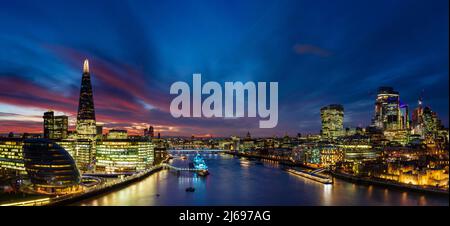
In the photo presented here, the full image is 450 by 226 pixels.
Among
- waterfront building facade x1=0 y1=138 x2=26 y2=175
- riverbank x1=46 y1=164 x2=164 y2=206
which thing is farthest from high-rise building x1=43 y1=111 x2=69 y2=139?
riverbank x1=46 y1=164 x2=164 y2=206

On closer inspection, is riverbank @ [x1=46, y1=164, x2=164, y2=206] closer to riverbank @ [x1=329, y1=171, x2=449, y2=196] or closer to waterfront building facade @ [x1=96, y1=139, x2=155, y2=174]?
waterfront building facade @ [x1=96, y1=139, x2=155, y2=174]

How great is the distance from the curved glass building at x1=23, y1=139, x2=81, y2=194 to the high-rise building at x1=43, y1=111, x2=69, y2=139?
17457mm

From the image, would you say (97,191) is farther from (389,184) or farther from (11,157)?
(389,184)

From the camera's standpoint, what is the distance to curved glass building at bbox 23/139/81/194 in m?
10.2

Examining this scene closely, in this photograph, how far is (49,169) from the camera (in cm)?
1058

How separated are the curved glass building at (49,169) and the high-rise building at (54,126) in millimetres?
17457

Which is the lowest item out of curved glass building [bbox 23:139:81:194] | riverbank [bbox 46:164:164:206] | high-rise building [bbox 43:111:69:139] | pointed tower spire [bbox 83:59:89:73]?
riverbank [bbox 46:164:164:206]

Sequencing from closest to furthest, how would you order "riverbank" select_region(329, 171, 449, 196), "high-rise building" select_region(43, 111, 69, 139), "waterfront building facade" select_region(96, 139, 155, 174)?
1. "riverbank" select_region(329, 171, 449, 196)
2. "waterfront building facade" select_region(96, 139, 155, 174)
3. "high-rise building" select_region(43, 111, 69, 139)

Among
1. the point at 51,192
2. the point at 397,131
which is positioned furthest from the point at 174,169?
the point at 397,131

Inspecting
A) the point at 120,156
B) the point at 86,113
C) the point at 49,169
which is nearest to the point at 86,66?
the point at 86,113

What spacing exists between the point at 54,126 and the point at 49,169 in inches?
767
